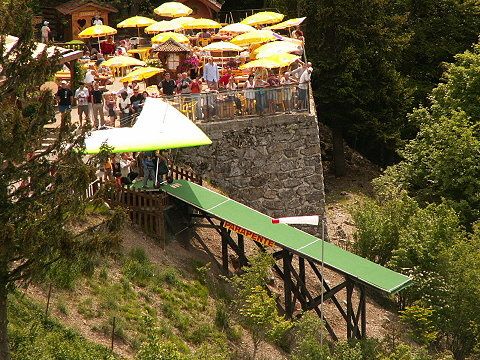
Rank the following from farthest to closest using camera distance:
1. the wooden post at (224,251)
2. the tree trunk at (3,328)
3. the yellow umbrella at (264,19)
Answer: the yellow umbrella at (264,19) < the wooden post at (224,251) < the tree trunk at (3,328)

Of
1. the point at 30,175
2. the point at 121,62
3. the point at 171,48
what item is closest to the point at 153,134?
the point at 30,175

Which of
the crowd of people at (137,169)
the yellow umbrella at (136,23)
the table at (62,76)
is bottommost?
the crowd of people at (137,169)

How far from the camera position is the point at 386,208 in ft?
109

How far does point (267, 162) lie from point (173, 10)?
1387 centimetres

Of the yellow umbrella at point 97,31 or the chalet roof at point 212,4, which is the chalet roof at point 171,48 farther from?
the chalet roof at point 212,4

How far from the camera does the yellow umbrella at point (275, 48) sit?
1393 inches

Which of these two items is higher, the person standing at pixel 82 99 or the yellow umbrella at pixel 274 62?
the yellow umbrella at pixel 274 62

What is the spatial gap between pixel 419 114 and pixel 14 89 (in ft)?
67.8

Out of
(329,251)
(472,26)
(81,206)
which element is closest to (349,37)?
(472,26)

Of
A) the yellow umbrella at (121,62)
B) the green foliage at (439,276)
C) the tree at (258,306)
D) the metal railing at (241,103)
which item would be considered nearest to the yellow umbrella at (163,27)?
the yellow umbrella at (121,62)

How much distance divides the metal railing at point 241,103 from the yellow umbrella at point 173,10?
12.9 metres

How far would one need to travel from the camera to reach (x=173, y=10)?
44.8 m

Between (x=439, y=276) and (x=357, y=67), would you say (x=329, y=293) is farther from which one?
(x=357, y=67)

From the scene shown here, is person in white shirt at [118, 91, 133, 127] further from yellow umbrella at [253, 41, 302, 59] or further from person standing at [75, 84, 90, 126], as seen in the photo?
yellow umbrella at [253, 41, 302, 59]
